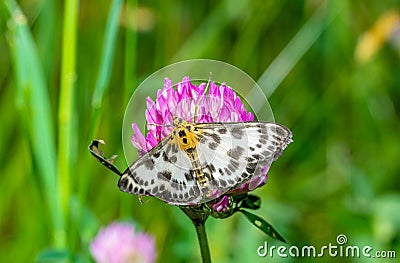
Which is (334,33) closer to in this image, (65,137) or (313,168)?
(313,168)

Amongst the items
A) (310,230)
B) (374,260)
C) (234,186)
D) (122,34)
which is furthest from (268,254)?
(122,34)

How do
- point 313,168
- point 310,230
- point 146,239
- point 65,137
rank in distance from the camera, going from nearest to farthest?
point 65,137 → point 146,239 → point 310,230 → point 313,168

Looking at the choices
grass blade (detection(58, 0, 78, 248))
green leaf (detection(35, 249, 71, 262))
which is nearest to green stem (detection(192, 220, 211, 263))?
green leaf (detection(35, 249, 71, 262))

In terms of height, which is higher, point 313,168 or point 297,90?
point 297,90

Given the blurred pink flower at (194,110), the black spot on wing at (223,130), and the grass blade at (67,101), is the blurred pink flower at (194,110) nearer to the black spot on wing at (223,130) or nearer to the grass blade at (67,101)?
the black spot on wing at (223,130)

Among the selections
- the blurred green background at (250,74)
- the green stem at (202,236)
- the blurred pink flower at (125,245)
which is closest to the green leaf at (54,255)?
the blurred green background at (250,74)
